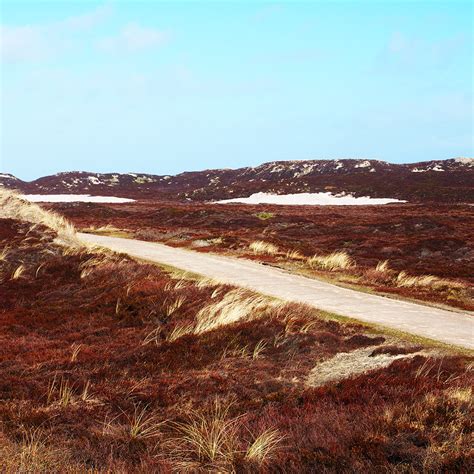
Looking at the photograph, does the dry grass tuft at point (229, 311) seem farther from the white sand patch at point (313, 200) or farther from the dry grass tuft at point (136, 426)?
the white sand patch at point (313, 200)

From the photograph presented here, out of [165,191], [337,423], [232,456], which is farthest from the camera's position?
[165,191]

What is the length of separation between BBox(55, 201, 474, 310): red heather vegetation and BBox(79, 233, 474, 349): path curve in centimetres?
208

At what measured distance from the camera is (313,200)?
86438 mm

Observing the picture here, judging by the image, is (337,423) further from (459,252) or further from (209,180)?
(209,180)

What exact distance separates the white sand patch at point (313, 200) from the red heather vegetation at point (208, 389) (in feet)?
226

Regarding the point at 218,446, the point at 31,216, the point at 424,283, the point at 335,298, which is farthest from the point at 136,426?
the point at 31,216

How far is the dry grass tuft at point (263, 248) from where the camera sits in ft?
98.0

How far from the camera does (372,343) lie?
38.1 ft

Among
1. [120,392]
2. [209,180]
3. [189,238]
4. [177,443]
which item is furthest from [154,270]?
[209,180]

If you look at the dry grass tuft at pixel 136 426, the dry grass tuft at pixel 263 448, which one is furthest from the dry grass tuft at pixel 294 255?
the dry grass tuft at pixel 263 448

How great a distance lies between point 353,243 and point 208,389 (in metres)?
27.5

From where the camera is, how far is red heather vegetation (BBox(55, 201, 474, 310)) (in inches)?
857

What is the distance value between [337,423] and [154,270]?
1311 centimetres

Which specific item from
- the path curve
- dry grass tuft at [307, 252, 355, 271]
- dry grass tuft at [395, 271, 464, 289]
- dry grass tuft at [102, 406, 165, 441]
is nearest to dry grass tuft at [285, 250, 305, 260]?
dry grass tuft at [307, 252, 355, 271]
